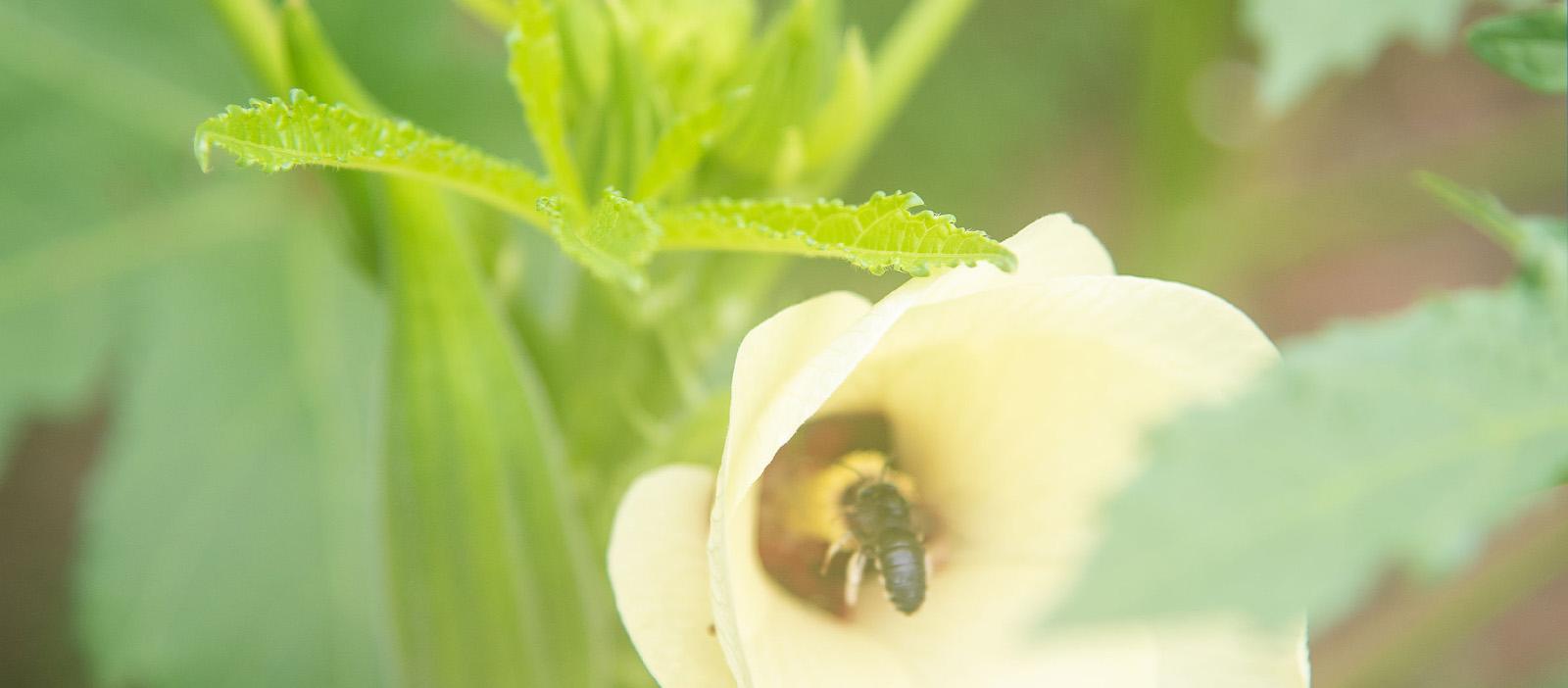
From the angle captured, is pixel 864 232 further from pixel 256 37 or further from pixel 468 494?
pixel 256 37

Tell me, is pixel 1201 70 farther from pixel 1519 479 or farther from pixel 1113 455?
Answer: pixel 1519 479

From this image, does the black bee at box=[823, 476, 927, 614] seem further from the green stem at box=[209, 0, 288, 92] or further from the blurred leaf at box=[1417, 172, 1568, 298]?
the green stem at box=[209, 0, 288, 92]

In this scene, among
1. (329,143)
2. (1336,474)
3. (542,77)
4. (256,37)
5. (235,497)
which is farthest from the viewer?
(235,497)

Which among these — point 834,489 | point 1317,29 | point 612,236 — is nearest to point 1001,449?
point 834,489

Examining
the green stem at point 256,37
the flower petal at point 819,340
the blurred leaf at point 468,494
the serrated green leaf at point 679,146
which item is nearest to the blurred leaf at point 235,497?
the blurred leaf at point 468,494

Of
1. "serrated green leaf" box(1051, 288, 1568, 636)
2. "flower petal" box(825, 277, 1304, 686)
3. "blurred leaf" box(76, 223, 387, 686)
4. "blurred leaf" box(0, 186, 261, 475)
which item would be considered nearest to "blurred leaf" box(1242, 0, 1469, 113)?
"flower petal" box(825, 277, 1304, 686)

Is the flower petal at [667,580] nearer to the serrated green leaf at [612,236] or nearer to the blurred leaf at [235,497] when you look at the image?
the serrated green leaf at [612,236]
